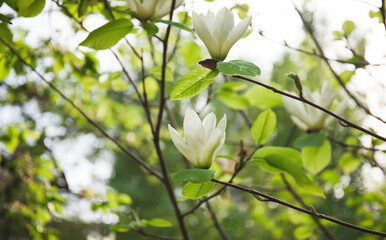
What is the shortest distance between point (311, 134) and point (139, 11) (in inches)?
19.7

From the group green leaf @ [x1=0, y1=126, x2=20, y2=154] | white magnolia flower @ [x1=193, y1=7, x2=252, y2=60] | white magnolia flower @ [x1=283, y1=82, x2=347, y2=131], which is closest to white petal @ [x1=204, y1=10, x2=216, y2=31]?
white magnolia flower @ [x1=193, y1=7, x2=252, y2=60]

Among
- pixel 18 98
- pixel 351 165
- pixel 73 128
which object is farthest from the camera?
pixel 73 128

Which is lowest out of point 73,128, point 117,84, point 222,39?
point 73,128

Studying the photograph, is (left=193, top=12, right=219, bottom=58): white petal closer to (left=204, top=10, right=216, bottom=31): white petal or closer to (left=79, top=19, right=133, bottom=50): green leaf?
(left=204, top=10, right=216, bottom=31): white petal

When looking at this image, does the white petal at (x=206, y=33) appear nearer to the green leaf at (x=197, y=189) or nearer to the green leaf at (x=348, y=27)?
the green leaf at (x=197, y=189)

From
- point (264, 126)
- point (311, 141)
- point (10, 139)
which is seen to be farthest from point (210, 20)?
point (10, 139)

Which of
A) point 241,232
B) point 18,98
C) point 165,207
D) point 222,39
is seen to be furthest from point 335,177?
point 165,207

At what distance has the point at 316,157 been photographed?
826 mm

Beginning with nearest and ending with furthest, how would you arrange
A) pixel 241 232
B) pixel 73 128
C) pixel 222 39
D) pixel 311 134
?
pixel 222 39, pixel 311 134, pixel 73 128, pixel 241 232

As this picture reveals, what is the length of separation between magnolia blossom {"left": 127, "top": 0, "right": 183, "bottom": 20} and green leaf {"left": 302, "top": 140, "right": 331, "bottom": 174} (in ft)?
1.63

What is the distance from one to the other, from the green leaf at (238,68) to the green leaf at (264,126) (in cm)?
20

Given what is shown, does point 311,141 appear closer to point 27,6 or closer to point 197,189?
point 197,189

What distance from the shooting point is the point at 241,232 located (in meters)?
3.53

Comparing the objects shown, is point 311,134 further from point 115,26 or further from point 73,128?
point 73,128
